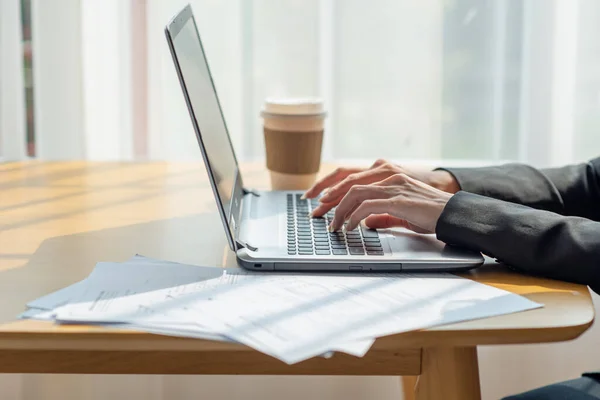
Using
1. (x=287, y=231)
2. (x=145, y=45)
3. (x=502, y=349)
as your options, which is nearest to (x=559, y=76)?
(x=502, y=349)

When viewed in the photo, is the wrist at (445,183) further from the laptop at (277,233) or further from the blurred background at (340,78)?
the blurred background at (340,78)

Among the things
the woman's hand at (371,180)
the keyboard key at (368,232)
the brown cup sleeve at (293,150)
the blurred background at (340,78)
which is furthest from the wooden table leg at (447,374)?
the blurred background at (340,78)

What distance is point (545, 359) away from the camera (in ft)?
6.15

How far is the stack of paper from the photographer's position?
0.78m

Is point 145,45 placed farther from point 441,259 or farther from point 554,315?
point 554,315

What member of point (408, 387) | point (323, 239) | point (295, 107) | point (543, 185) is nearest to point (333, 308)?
point (323, 239)

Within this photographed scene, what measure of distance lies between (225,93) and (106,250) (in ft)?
3.06

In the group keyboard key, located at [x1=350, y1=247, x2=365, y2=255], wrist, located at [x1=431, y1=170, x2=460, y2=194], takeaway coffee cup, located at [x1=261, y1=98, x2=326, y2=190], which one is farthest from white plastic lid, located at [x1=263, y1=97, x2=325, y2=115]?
keyboard key, located at [x1=350, y1=247, x2=365, y2=255]

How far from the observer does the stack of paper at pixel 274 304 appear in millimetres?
777

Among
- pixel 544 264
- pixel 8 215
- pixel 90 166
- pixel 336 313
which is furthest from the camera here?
pixel 90 166

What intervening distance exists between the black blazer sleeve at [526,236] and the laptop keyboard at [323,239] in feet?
0.31

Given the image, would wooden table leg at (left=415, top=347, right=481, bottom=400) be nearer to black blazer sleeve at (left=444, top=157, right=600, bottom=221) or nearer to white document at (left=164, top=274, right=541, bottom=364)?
white document at (left=164, top=274, right=541, bottom=364)

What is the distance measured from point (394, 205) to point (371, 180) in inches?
7.4

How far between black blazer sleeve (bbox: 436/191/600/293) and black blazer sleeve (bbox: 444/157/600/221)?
191 millimetres
